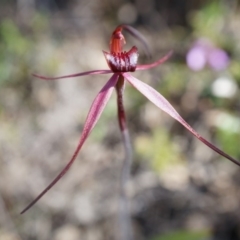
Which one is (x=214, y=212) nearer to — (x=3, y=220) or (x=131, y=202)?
(x=131, y=202)

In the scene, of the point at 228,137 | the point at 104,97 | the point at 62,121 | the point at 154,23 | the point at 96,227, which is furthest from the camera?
the point at 154,23

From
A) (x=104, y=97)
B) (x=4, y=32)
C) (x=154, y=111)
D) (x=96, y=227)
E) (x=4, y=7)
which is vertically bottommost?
(x=96, y=227)

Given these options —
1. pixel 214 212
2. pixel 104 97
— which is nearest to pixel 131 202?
pixel 214 212

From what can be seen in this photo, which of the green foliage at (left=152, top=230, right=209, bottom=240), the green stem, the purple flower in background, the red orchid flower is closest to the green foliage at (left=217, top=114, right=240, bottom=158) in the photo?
the purple flower in background

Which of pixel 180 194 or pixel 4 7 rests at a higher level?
pixel 4 7

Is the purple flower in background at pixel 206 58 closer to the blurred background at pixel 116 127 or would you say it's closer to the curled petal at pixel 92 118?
the blurred background at pixel 116 127

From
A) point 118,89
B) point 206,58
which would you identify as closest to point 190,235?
point 118,89

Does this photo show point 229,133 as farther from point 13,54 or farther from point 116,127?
point 13,54

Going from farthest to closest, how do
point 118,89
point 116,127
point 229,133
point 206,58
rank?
1. point 206,58
2. point 116,127
3. point 229,133
4. point 118,89
